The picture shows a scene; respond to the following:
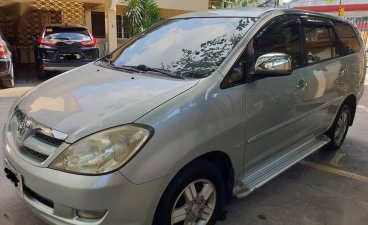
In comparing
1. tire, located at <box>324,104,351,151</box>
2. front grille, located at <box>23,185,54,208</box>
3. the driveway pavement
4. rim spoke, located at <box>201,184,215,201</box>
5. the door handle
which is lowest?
the driveway pavement

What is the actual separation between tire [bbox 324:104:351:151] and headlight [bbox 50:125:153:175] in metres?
3.23

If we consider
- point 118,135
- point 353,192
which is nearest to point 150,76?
point 118,135

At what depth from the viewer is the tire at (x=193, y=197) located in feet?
7.63

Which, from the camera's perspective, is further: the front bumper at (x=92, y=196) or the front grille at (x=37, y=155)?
Result: the front grille at (x=37, y=155)

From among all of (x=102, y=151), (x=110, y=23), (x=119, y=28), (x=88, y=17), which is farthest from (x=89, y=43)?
(x=119, y=28)

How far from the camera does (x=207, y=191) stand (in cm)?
267

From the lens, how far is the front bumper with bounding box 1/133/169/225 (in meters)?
2.05

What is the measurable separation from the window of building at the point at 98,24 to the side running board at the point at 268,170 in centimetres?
1543

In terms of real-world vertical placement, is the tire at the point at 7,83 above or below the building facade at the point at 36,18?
below

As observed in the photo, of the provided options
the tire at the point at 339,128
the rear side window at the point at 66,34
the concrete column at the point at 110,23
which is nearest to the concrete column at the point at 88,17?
the concrete column at the point at 110,23

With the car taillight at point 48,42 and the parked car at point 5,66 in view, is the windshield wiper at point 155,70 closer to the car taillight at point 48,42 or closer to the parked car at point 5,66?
the parked car at point 5,66

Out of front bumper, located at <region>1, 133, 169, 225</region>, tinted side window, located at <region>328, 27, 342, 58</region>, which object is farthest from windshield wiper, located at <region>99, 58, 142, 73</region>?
tinted side window, located at <region>328, 27, 342, 58</region>

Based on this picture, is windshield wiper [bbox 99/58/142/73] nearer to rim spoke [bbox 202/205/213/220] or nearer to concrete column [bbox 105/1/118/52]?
rim spoke [bbox 202/205/213/220]

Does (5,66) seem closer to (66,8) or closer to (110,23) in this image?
(110,23)
